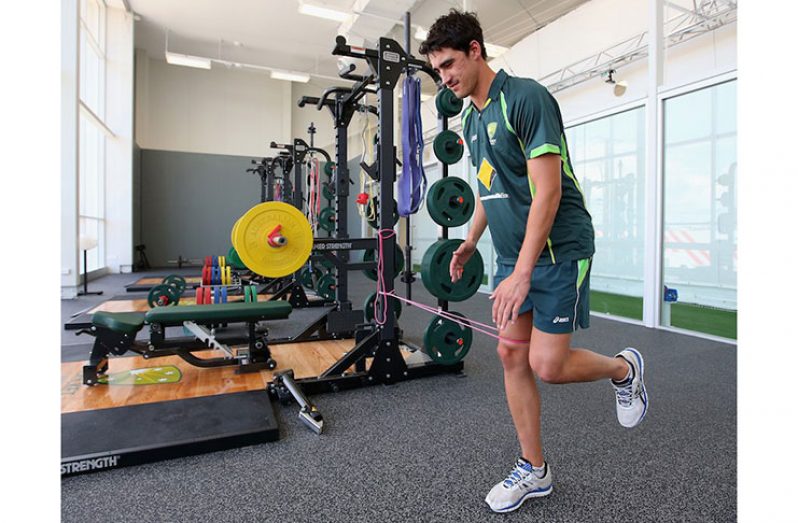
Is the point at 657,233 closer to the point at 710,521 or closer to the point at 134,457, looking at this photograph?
the point at 710,521

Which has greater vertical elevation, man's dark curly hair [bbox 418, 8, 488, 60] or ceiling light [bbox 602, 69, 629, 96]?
ceiling light [bbox 602, 69, 629, 96]

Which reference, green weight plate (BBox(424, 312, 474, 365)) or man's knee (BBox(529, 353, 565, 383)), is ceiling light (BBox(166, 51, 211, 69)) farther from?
man's knee (BBox(529, 353, 565, 383))

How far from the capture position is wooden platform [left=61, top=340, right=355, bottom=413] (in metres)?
2.22

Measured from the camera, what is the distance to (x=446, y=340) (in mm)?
2656

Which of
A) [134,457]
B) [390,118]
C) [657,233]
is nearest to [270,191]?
[390,118]

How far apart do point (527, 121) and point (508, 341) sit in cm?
64

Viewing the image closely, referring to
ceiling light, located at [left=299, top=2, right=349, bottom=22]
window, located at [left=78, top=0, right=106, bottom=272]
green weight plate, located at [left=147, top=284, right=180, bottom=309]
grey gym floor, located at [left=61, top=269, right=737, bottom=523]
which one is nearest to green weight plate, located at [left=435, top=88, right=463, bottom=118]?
grey gym floor, located at [left=61, top=269, right=737, bottom=523]

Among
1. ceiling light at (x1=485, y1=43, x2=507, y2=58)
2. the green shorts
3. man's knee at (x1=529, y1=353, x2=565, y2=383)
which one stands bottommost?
man's knee at (x1=529, y1=353, x2=565, y2=383)

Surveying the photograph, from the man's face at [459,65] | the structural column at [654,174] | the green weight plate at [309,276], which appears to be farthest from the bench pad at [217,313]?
the structural column at [654,174]

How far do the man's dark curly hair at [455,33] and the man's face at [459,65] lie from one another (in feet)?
0.04

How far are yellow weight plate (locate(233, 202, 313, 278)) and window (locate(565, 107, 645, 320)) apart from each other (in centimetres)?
358

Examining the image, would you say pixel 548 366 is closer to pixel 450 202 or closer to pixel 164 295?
pixel 450 202

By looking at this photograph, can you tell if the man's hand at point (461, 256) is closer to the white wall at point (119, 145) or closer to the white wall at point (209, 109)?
the white wall at point (119, 145)

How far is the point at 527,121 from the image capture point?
1.21 m
